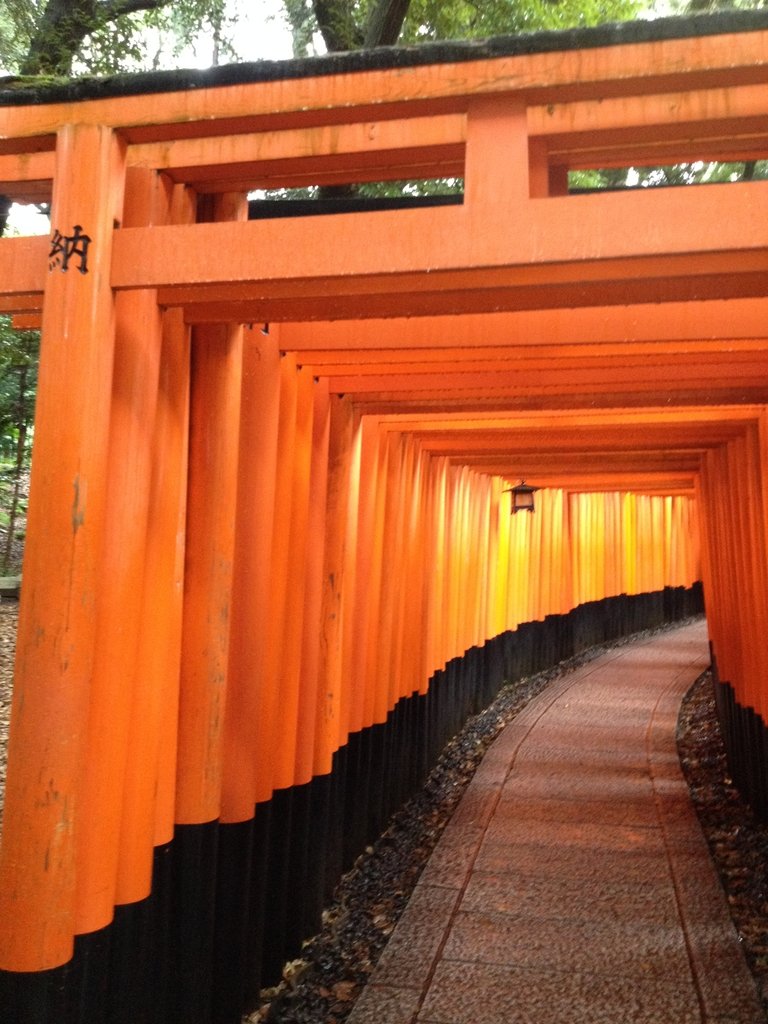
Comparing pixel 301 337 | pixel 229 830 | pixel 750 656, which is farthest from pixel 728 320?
pixel 750 656

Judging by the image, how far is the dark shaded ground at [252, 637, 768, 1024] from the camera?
4574 millimetres

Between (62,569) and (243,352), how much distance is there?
1666 mm

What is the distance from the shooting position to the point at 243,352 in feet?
13.5

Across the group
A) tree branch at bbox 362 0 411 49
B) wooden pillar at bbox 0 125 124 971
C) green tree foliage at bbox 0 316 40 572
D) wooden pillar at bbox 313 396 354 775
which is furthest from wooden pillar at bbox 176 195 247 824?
green tree foliage at bbox 0 316 40 572

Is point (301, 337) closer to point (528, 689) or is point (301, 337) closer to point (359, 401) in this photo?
point (359, 401)

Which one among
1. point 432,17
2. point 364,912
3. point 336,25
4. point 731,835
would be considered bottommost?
point 364,912

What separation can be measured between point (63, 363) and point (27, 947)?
1654 mm

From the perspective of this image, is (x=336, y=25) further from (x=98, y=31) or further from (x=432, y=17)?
(x=98, y=31)

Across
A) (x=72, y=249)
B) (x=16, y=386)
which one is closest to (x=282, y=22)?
(x=16, y=386)

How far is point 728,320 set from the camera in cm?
389

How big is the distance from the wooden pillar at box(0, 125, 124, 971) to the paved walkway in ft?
7.21

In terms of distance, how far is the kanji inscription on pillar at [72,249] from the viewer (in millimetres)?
A: 2777

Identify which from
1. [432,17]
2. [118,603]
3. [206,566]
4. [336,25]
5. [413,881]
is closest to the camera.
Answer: [118,603]

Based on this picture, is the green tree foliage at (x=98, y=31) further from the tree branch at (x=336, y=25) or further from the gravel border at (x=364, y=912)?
the gravel border at (x=364, y=912)
